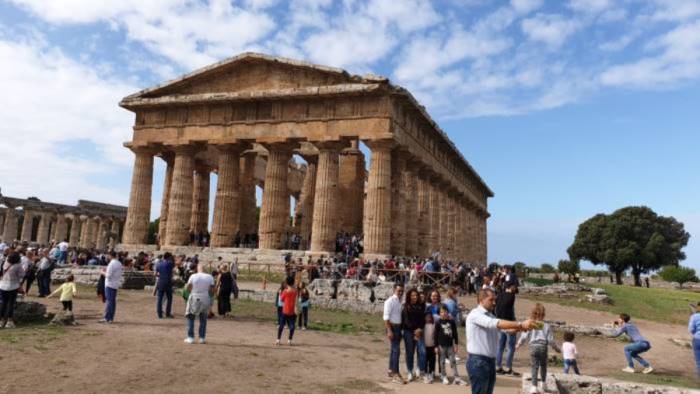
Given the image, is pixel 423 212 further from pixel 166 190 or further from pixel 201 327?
pixel 201 327

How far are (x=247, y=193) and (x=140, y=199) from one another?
6808 mm

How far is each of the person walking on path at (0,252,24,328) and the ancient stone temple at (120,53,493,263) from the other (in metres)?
17.8

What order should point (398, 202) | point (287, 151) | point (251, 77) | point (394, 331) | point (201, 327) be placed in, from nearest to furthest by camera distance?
point (394, 331), point (201, 327), point (398, 202), point (287, 151), point (251, 77)

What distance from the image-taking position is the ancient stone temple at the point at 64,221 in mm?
56406

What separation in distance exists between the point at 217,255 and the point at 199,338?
18.7 metres

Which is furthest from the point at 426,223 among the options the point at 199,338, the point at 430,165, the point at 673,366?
the point at 199,338

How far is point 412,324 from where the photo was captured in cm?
886

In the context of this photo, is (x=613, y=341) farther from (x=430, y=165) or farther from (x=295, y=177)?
(x=295, y=177)

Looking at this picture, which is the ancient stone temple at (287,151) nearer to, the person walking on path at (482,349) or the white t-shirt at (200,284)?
the white t-shirt at (200,284)

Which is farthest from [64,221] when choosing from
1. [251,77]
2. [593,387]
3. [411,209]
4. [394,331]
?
[593,387]

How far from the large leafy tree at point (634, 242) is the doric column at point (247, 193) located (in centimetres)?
5281

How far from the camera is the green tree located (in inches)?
2511

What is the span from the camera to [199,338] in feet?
34.8

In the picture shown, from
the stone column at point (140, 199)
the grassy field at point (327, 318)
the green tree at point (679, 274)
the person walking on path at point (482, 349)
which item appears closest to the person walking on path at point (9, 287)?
the grassy field at point (327, 318)
